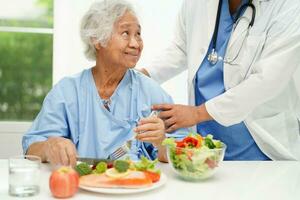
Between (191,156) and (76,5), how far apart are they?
6.36ft

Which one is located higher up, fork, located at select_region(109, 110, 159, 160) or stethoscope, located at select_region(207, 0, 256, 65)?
stethoscope, located at select_region(207, 0, 256, 65)

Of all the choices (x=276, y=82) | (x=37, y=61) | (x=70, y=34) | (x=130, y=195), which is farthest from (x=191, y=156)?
(x=37, y=61)

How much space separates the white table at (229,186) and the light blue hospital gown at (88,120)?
0.57 feet

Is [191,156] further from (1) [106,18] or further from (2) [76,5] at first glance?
(2) [76,5]

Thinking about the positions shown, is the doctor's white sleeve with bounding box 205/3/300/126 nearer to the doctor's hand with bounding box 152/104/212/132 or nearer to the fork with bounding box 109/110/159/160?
the doctor's hand with bounding box 152/104/212/132

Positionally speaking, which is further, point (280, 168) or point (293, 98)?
point (293, 98)

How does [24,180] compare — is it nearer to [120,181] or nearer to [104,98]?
[120,181]

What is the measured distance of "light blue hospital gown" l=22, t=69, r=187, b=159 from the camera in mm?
1684

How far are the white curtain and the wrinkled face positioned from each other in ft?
3.68

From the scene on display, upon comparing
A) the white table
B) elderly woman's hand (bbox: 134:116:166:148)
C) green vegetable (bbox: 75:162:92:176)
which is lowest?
the white table

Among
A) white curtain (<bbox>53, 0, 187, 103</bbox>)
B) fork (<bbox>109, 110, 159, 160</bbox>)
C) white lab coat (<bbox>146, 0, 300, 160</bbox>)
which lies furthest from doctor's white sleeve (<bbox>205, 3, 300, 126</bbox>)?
white curtain (<bbox>53, 0, 187, 103</bbox>)

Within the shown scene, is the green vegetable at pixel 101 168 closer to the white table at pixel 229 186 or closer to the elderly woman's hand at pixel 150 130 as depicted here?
the white table at pixel 229 186

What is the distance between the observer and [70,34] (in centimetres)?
296

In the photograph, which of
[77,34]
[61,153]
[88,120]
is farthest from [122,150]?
[77,34]
